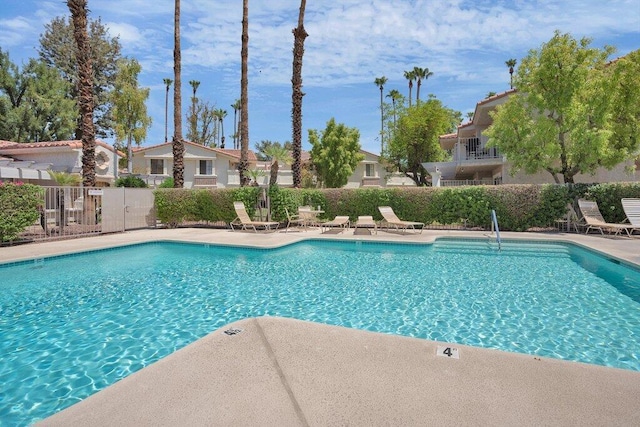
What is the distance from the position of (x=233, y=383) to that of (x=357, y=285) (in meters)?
4.85

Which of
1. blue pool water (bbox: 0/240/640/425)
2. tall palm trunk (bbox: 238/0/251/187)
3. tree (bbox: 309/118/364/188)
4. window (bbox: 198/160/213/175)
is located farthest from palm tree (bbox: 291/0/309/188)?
window (bbox: 198/160/213/175)

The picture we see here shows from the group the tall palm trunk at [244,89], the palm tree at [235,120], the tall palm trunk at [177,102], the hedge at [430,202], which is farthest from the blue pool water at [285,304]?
the palm tree at [235,120]

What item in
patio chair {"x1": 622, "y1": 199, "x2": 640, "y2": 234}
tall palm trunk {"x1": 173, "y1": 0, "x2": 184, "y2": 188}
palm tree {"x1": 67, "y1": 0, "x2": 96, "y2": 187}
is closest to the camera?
patio chair {"x1": 622, "y1": 199, "x2": 640, "y2": 234}

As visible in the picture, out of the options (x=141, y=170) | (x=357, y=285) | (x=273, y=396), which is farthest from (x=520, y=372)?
(x=141, y=170)

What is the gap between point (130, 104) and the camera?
3059 centimetres

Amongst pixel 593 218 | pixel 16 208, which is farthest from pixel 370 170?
pixel 16 208

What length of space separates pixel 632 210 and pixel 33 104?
1721 inches

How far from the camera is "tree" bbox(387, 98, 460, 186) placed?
1379 inches

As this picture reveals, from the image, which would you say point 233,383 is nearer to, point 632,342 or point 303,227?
point 632,342

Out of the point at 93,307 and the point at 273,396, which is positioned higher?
the point at 273,396

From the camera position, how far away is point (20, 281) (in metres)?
8.05

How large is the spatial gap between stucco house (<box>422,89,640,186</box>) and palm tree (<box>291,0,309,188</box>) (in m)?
10.1

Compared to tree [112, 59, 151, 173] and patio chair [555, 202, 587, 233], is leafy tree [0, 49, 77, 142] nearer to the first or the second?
tree [112, 59, 151, 173]

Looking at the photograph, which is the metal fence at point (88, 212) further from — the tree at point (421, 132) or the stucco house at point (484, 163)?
the tree at point (421, 132)
